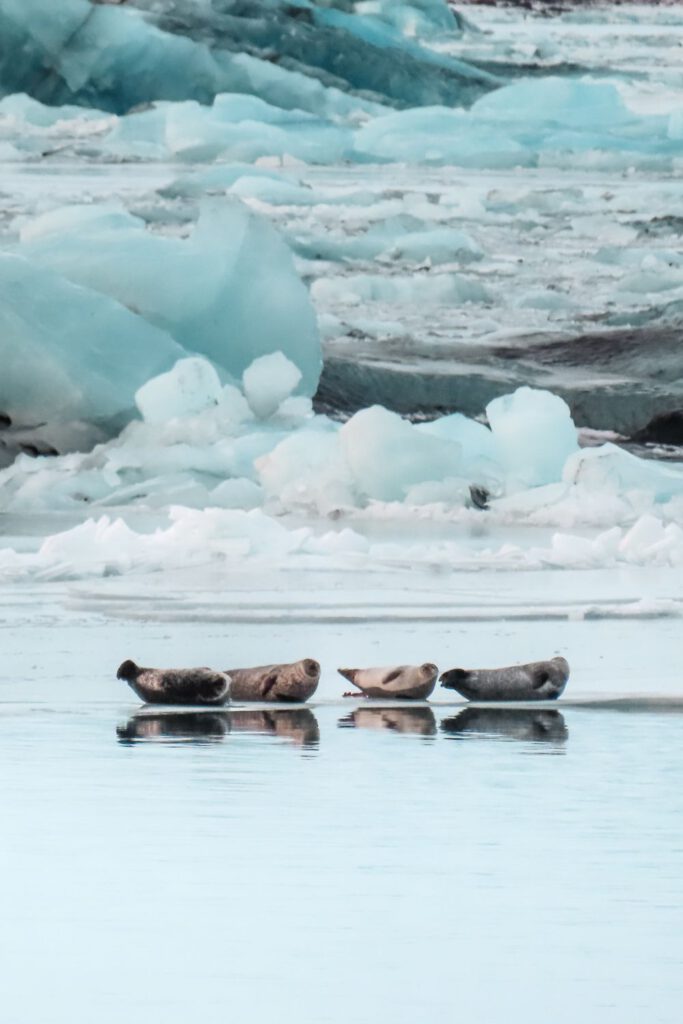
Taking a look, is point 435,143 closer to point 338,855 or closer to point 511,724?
point 511,724

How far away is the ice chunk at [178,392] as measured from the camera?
8930 mm

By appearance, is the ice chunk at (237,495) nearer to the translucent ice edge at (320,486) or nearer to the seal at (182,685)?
the translucent ice edge at (320,486)

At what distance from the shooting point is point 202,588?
634 centimetres

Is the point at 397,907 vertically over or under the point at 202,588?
over

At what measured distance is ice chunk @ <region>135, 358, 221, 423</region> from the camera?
893cm

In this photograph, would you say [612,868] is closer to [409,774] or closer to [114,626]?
[409,774]

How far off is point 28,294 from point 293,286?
1.25 m

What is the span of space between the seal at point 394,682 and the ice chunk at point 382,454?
11.6ft

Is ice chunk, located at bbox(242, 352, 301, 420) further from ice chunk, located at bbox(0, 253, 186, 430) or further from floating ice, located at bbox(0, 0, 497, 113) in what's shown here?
floating ice, located at bbox(0, 0, 497, 113)

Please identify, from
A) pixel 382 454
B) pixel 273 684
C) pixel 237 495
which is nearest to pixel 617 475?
pixel 382 454

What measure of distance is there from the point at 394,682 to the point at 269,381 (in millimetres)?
4652

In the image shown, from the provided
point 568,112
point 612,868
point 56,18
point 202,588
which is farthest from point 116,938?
point 568,112

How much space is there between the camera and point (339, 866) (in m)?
3.28

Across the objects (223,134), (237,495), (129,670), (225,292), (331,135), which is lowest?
(237,495)
